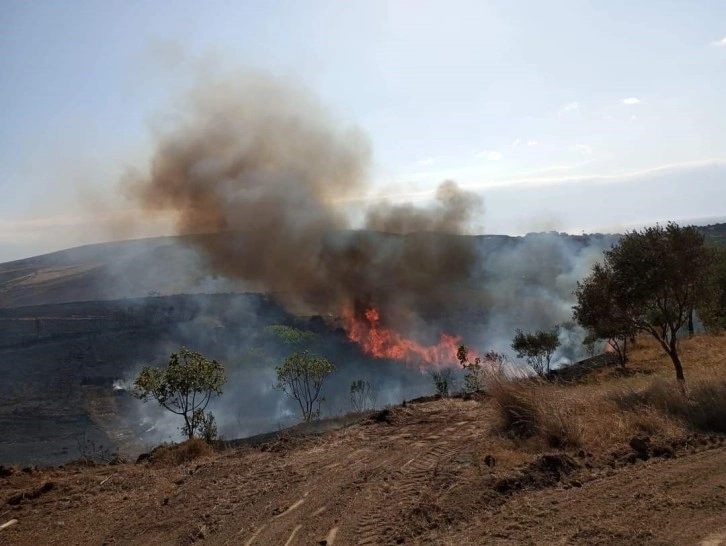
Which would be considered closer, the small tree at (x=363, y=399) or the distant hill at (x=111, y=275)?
the small tree at (x=363, y=399)

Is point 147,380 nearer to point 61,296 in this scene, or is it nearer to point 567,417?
point 567,417

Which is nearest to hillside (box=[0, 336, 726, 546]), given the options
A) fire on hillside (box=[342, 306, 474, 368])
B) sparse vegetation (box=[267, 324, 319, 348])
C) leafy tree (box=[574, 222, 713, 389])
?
leafy tree (box=[574, 222, 713, 389])

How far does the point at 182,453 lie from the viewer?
35.2 ft

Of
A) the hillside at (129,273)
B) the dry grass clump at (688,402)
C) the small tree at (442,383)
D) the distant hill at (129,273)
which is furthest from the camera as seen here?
the distant hill at (129,273)

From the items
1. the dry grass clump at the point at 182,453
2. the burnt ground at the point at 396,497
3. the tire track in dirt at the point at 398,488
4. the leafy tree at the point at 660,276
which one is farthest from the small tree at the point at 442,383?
the burnt ground at the point at 396,497

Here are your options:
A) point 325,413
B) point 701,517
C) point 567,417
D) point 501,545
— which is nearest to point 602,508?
point 701,517

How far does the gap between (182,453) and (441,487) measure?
6.46 metres

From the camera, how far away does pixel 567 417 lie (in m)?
8.06

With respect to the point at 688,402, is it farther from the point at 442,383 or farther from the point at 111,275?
the point at 111,275

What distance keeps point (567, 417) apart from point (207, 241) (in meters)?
55.2

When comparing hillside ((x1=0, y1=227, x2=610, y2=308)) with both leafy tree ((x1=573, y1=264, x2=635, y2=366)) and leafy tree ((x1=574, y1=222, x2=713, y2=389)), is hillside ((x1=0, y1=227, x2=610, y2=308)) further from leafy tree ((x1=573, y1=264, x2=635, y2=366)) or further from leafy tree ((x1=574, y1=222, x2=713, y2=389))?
leafy tree ((x1=574, y1=222, x2=713, y2=389))

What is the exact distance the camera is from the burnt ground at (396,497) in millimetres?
5117

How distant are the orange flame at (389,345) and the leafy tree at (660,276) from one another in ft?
126

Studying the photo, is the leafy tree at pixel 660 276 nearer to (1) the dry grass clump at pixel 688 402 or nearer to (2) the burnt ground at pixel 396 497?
(1) the dry grass clump at pixel 688 402
